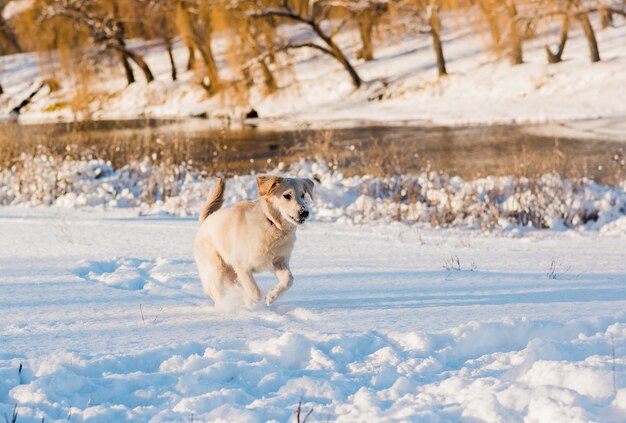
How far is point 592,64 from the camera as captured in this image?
23.7 metres

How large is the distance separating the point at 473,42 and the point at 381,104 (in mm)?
5744

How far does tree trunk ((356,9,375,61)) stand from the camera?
98.2ft

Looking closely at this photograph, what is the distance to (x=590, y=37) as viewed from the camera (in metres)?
23.2

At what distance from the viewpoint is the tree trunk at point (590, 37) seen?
74.2 ft

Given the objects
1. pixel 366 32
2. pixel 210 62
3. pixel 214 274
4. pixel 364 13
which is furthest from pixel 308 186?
pixel 366 32

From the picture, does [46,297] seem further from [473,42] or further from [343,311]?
[473,42]

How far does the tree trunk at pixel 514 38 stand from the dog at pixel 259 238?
1977 centimetres

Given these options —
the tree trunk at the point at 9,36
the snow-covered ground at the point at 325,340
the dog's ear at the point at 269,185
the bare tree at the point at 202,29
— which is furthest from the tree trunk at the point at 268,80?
the tree trunk at the point at 9,36

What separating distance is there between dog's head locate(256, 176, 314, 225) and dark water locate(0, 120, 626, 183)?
6.64m

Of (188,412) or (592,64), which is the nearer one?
(188,412)

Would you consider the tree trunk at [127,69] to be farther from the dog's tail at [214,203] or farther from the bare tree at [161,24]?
the dog's tail at [214,203]

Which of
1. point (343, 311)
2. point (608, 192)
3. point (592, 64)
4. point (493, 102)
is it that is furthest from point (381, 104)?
point (343, 311)

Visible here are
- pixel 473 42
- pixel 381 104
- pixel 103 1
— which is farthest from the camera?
pixel 103 1

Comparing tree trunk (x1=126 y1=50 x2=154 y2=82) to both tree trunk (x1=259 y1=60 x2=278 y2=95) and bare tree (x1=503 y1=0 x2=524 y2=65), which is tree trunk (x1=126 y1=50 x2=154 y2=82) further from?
bare tree (x1=503 y1=0 x2=524 y2=65)
